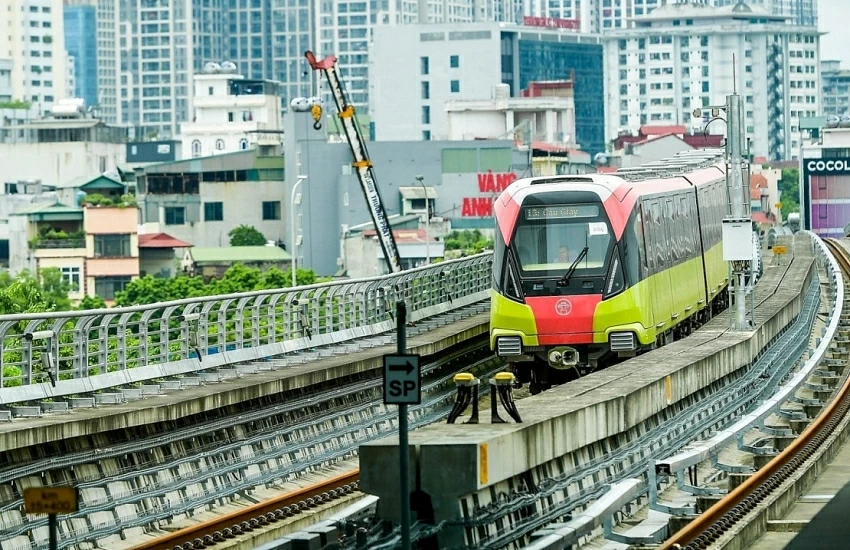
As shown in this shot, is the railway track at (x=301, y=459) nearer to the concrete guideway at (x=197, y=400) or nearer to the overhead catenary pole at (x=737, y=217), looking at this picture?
the concrete guideway at (x=197, y=400)

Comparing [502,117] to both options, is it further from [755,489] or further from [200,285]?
[755,489]

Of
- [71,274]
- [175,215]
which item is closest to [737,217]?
[71,274]

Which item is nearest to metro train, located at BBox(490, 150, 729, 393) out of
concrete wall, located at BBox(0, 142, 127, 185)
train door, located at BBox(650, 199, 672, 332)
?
train door, located at BBox(650, 199, 672, 332)

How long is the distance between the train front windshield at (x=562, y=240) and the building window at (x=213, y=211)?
11904 centimetres

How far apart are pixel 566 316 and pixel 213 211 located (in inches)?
4729

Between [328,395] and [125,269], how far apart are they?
4101 inches

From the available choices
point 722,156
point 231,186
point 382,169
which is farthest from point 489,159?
point 722,156

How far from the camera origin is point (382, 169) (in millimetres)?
138750

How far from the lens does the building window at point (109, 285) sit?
12700 centimetres

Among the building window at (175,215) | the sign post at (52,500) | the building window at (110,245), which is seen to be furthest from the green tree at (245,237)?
the sign post at (52,500)

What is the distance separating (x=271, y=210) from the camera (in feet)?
479

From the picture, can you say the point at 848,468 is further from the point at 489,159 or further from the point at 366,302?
the point at 489,159

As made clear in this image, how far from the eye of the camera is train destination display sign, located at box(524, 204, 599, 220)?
2822cm

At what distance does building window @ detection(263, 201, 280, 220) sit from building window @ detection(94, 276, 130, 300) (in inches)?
703
